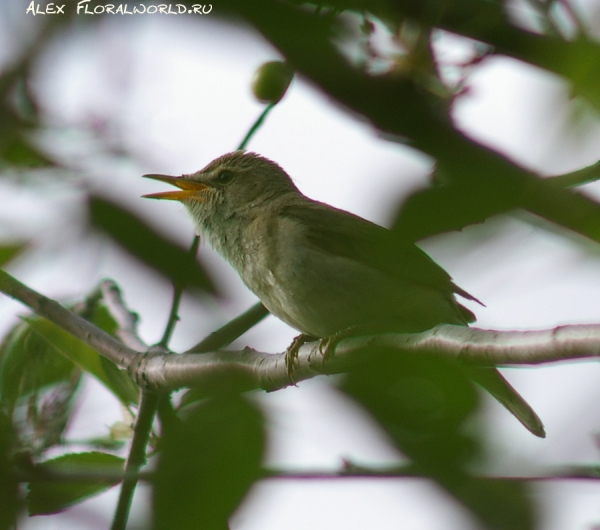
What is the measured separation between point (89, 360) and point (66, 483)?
1677 mm

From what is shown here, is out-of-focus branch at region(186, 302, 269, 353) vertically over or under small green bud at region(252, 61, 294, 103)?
under

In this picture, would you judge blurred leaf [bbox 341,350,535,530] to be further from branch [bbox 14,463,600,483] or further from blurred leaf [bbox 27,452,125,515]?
blurred leaf [bbox 27,452,125,515]

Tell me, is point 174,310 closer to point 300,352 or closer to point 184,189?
point 300,352

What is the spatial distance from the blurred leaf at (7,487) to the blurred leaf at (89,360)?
1.69 m

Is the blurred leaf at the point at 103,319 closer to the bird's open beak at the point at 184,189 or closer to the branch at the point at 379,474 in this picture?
the bird's open beak at the point at 184,189

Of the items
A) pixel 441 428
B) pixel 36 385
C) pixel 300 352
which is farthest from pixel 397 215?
pixel 300 352

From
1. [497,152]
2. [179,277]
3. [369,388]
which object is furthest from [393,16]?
[369,388]

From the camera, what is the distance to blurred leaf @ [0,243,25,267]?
7.76ft

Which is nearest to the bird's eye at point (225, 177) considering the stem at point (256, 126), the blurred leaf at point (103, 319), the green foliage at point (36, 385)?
the blurred leaf at point (103, 319)

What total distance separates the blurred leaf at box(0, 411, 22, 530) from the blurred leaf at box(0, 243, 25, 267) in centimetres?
114

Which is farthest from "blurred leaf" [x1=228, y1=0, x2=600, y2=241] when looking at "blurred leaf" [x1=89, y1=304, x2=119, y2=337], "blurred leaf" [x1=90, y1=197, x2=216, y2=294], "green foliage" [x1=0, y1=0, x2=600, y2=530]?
"blurred leaf" [x1=89, y1=304, x2=119, y2=337]

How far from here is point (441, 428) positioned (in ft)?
3.42

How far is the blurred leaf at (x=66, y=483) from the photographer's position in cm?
140

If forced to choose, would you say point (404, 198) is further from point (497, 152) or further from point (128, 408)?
point (128, 408)
